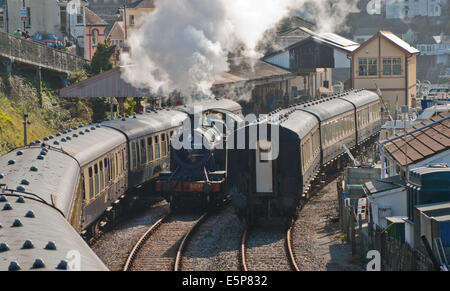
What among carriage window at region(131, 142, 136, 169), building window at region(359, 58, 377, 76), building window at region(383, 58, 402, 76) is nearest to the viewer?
carriage window at region(131, 142, 136, 169)

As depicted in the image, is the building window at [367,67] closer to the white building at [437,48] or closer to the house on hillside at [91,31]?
the house on hillside at [91,31]

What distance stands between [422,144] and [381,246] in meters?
4.21

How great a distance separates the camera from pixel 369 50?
159 ft

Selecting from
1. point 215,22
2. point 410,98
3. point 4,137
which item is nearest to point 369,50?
point 410,98

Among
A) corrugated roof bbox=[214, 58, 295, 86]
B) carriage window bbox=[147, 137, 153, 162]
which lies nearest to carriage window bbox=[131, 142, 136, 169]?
carriage window bbox=[147, 137, 153, 162]

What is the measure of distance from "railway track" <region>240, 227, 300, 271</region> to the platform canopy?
53.3 feet

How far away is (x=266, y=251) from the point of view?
17.6m

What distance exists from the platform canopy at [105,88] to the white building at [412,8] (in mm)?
91724

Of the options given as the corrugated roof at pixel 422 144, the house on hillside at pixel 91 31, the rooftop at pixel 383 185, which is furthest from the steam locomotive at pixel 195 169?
the house on hillside at pixel 91 31

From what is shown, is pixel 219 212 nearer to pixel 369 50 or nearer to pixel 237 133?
pixel 237 133

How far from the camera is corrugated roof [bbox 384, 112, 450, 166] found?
55.7 feet

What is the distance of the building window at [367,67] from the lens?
48.3m

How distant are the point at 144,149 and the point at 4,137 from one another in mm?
6580

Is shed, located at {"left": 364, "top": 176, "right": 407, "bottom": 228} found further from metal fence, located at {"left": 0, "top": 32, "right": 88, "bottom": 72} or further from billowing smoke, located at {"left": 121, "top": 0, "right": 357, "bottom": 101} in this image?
metal fence, located at {"left": 0, "top": 32, "right": 88, "bottom": 72}
